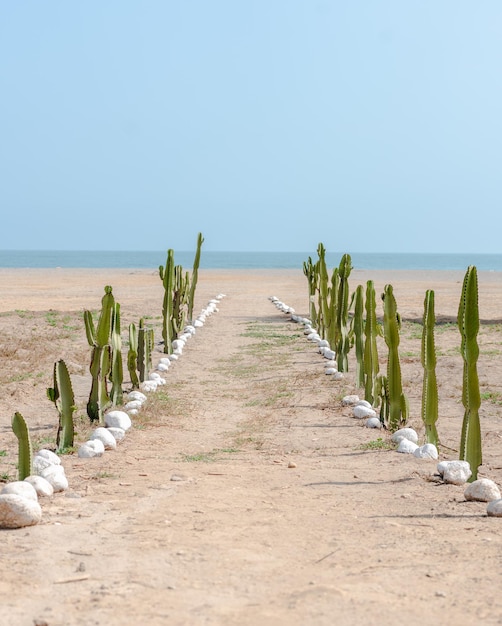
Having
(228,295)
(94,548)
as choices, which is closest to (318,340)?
(94,548)

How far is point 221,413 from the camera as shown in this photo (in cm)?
766

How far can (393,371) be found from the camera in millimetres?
6848

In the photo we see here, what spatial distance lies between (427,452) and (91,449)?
89.5 inches

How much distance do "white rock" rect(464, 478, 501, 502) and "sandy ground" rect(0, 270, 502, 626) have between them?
4 cm

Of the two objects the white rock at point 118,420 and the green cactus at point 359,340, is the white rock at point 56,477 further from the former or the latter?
the green cactus at point 359,340

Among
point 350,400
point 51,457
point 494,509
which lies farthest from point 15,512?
point 350,400

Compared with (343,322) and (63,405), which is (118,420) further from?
(343,322)

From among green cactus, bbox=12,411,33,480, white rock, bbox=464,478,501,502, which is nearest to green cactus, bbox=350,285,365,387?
white rock, bbox=464,478,501,502

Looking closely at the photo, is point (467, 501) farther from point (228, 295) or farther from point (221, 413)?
point (228, 295)

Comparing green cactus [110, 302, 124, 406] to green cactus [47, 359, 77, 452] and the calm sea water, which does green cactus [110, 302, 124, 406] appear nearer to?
green cactus [47, 359, 77, 452]

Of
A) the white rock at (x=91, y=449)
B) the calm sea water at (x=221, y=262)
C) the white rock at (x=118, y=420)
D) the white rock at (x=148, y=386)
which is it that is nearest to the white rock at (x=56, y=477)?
the white rock at (x=91, y=449)

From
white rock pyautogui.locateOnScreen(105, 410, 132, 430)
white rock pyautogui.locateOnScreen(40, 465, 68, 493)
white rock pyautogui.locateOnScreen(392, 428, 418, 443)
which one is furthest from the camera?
white rock pyautogui.locateOnScreen(105, 410, 132, 430)

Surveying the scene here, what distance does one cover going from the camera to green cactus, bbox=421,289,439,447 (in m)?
5.92

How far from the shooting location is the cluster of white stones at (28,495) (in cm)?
404
